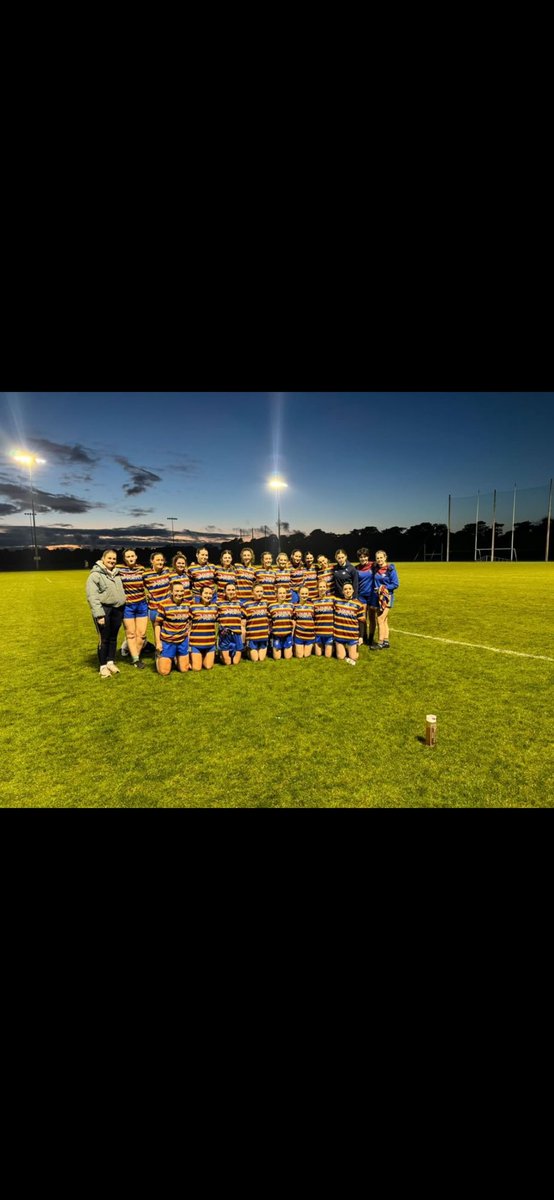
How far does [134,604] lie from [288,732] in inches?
146

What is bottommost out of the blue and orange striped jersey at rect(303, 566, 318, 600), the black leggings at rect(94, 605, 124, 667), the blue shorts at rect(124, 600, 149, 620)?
the black leggings at rect(94, 605, 124, 667)

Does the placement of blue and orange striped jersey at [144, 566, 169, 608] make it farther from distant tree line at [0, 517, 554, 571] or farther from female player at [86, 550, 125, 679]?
distant tree line at [0, 517, 554, 571]

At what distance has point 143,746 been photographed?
13.3 feet

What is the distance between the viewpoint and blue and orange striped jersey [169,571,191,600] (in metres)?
6.76

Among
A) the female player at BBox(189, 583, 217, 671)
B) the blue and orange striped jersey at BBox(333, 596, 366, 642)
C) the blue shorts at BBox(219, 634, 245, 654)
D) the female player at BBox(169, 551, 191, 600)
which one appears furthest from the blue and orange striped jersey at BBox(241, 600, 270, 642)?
the blue and orange striped jersey at BBox(333, 596, 366, 642)

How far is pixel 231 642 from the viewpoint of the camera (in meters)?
6.93

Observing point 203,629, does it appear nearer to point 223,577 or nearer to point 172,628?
point 172,628

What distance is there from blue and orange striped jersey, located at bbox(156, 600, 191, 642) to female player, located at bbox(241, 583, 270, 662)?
1.09 m

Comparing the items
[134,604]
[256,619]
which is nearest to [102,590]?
[134,604]
